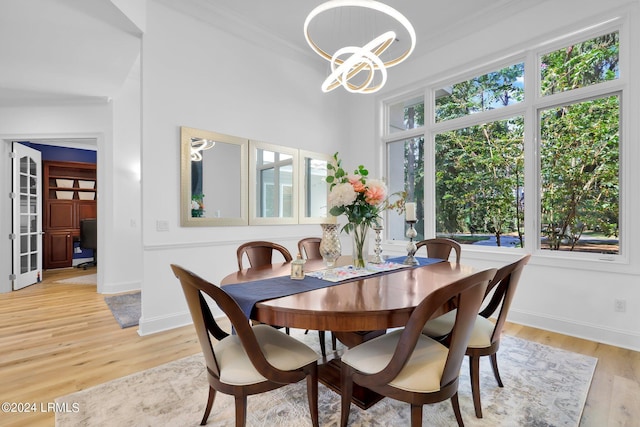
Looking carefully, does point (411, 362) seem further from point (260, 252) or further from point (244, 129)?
point (244, 129)

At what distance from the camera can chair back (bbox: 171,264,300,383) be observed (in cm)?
122

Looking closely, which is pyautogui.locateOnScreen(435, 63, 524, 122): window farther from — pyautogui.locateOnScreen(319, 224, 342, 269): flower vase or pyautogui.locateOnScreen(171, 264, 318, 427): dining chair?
pyautogui.locateOnScreen(171, 264, 318, 427): dining chair

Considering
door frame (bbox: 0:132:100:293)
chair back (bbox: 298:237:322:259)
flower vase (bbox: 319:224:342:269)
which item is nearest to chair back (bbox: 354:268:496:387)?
flower vase (bbox: 319:224:342:269)

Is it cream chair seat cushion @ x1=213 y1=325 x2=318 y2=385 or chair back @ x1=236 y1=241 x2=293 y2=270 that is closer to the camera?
cream chair seat cushion @ x1=213 y1=325 x2=318 y2=385

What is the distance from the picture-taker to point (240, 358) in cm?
145

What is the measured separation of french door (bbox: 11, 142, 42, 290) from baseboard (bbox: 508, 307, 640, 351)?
6834mm

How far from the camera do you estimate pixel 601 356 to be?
244cm

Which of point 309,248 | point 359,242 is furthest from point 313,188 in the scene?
point 359,242

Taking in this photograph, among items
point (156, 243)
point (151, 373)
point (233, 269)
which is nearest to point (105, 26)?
point (156, 243)

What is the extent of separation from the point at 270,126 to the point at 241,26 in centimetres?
114

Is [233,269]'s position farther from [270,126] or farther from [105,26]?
[105,26]

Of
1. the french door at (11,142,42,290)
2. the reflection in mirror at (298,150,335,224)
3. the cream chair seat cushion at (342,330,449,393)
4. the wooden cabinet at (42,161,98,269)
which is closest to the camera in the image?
the cream chair seat cushion at (342,330,449,393)

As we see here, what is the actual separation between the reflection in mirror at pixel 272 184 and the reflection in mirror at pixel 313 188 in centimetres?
12

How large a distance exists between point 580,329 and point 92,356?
165 inches
